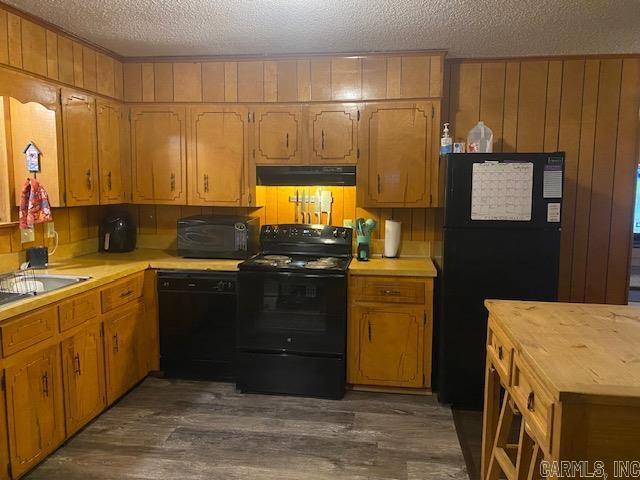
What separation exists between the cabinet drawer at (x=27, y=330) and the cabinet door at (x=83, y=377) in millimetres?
171

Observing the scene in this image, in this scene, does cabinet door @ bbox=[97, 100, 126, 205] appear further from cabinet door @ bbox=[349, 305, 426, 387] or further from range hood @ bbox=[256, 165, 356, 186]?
cabinet door @ bbox=[349, 305, 426, 387]

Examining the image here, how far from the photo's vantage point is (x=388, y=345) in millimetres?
3133

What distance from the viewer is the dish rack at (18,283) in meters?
2.54

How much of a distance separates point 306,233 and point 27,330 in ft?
6.10

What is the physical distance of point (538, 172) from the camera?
2.79 m

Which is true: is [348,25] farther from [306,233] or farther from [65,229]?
[65,229]

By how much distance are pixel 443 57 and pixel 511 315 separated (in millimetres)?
2046

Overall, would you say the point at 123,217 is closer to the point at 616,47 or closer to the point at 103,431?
the point at 103,431

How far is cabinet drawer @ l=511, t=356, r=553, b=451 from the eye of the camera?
4.21ft

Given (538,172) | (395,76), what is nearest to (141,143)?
(395,76)

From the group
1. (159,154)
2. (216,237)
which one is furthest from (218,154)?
(216,237)

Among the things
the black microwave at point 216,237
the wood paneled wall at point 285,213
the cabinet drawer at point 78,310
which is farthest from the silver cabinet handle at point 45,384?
the wood paneled wall at point 285,213

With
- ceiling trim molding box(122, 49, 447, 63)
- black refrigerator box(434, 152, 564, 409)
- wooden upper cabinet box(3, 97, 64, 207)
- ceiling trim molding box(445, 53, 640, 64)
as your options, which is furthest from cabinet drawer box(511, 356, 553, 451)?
wooden upper cabinet box(3, 97, 64, 207)

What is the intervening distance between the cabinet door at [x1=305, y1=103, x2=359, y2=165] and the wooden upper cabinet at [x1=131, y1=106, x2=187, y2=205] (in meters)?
0.95
